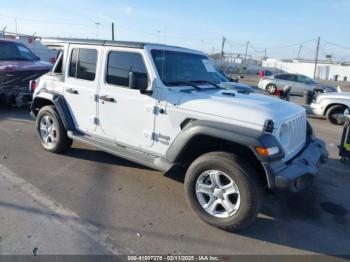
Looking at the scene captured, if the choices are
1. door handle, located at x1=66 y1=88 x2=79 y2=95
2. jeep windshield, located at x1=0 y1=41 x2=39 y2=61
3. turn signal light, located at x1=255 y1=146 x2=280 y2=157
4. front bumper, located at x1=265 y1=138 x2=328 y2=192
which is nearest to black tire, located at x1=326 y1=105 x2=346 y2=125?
front bumper, located at x1=265 y1=138 x2=328 y2=192

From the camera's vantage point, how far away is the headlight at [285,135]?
3.79 meters

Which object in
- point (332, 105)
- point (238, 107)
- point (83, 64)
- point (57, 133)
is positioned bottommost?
point (57, 133)

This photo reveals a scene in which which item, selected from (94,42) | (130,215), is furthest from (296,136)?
(94,42)

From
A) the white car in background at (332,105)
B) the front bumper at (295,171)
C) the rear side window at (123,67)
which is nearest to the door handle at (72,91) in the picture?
the rear side window at (123,67)

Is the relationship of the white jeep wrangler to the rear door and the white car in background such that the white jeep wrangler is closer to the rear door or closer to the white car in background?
the rear door

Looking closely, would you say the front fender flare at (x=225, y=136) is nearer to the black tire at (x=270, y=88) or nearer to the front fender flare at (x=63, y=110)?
the front fender flare at (x=63, y=110)

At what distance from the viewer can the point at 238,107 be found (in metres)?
3.82

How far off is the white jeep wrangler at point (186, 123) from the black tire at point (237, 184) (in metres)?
0.01

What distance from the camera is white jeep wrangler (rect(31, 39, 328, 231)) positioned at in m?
3.62

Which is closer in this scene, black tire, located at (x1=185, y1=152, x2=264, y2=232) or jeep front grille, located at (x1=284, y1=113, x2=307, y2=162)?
black tire, located at (x1=185, y1=152, x2=264, y2=232)

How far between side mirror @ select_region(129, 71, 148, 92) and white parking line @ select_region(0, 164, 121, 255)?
5.56 ft

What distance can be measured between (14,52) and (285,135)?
9.24 meters

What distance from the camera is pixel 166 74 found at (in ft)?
14.7

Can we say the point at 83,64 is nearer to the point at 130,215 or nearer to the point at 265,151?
the point at 130,215
